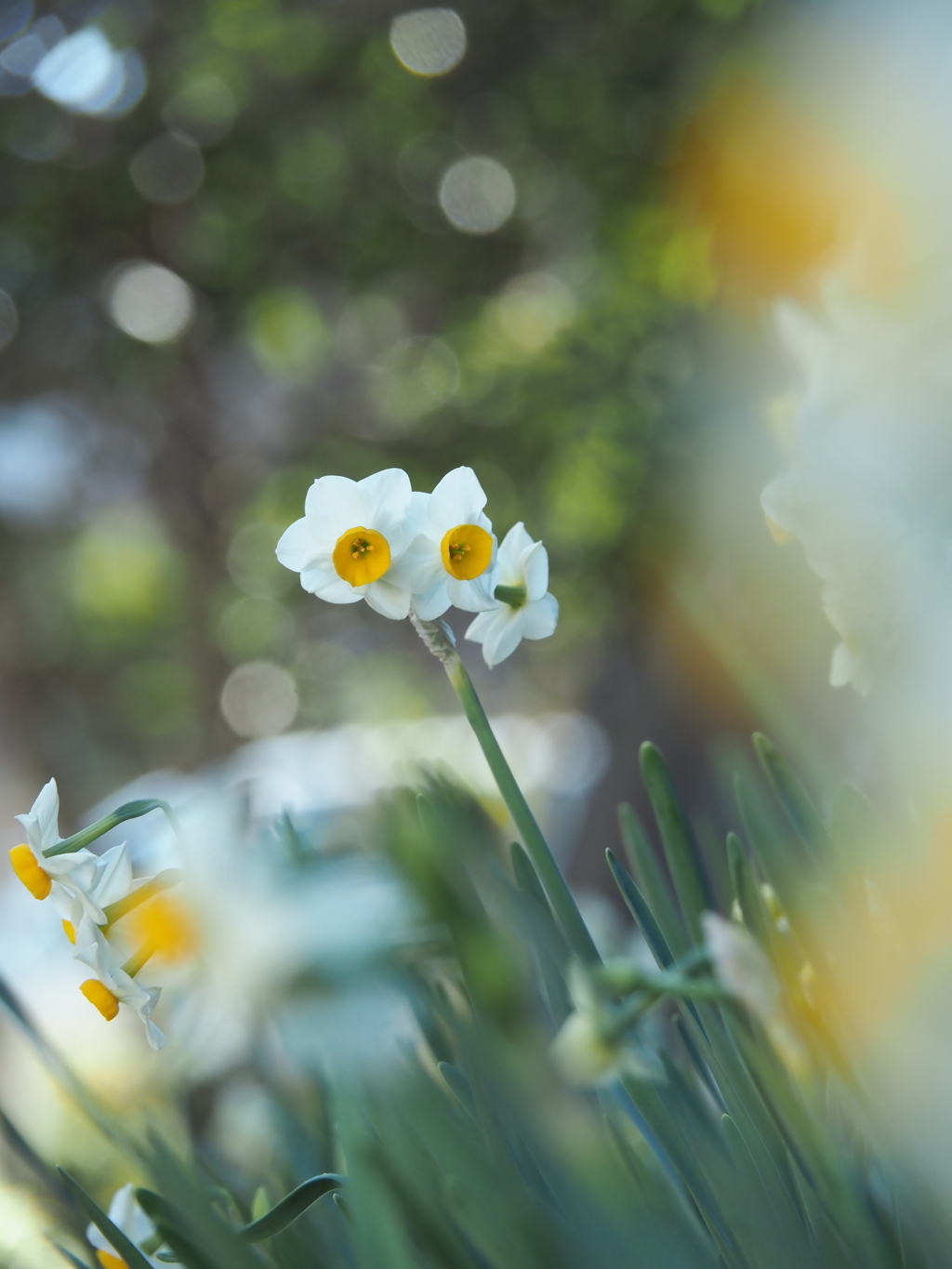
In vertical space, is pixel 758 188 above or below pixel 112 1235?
above

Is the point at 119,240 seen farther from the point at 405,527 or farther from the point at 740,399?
the point at 405,527

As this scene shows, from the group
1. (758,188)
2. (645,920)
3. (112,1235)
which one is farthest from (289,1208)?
(758,188)

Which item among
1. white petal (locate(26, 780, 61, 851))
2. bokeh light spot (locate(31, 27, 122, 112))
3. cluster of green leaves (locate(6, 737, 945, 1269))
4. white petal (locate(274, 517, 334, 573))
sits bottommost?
cluster of green leaves (locate(6, 737, 945, 1269))

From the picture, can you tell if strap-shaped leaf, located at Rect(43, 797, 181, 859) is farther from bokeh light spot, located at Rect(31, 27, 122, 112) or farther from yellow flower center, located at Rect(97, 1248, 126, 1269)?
bokeh light spot, located at Rect(31, 27, 122, 112)

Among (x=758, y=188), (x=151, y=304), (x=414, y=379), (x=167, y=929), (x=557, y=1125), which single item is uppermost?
(x=151, y=304)

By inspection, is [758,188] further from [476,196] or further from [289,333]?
[289,333]

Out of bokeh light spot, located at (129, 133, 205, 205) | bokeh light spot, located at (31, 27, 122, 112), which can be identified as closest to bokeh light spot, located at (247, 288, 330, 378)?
bokeh light spot, located at (129, 133, 205, 205)

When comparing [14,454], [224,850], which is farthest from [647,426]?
[14,454]

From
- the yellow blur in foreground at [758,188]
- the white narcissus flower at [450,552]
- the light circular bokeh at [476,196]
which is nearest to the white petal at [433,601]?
the white narcissus flower at [450,552]
